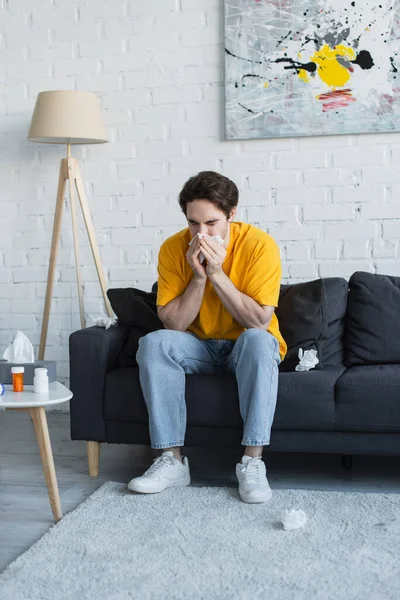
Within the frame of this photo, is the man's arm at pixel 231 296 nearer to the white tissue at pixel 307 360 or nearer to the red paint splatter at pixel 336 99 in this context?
the white tissue at pixel 307 360

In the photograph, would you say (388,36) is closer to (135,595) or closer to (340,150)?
(340,150)

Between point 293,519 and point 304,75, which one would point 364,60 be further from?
point 293,519

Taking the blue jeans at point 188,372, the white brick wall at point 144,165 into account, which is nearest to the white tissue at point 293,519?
the blue jeans at point 188,372

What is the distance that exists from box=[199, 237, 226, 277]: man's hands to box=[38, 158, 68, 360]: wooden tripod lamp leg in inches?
47.4

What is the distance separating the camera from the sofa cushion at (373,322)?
2791mm

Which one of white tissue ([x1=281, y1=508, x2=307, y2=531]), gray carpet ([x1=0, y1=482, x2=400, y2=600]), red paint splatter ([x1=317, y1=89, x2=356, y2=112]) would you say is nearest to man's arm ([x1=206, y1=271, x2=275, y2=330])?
gray carpet ([x1=0, y1=482, x2=400, y2=600])

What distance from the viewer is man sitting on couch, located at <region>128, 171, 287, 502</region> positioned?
239 centimetres

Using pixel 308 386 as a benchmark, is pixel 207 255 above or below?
above

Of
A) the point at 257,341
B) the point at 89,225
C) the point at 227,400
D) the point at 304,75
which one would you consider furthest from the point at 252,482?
the point at 304,75

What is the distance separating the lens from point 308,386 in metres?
2.46

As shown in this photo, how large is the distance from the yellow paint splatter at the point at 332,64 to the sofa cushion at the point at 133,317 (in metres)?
1.27

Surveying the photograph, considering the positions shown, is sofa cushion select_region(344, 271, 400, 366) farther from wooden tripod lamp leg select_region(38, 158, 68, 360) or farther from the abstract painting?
wooden tripod lamp leg select_region(38, 158, 68, 360)

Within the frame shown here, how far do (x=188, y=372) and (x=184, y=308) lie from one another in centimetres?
22

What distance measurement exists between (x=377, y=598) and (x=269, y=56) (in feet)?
7.96
